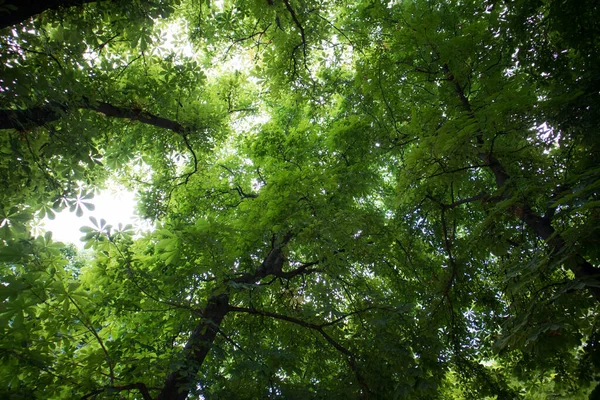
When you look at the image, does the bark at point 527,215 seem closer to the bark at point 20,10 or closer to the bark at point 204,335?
the bark at point 204,335

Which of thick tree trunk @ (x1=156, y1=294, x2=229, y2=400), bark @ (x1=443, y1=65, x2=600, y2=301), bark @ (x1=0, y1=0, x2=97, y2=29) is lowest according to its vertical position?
thick tree trunk @ (x1=156, y1=294, x2=229, y2=400)

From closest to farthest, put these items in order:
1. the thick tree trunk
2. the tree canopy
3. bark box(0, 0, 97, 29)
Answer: bark box(0, 0, 97, 29)
the tree canopy
the thick tree trunk

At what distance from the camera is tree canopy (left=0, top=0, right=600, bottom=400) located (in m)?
3.12

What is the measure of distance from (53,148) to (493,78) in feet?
15.8

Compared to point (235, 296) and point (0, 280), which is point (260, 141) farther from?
point (0, 280)

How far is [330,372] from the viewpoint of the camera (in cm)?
563

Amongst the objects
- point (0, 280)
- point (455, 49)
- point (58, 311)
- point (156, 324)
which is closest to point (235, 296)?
point (156, 324)

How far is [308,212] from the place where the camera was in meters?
5.03

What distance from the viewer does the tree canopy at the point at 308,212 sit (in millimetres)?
3119

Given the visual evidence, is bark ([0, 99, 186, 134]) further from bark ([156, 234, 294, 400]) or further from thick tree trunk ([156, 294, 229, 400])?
thick tree trunk ([156, 294, 229, 400])

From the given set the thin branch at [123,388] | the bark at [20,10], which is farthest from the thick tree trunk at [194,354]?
the bark at [20,10]

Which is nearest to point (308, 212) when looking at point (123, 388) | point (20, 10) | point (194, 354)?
point (194, 354)

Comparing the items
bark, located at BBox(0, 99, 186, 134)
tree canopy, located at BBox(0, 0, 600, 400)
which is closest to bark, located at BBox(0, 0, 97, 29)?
tree canopy, located at BBox(0, 0, 600, 400)

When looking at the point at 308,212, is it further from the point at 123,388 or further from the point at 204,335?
the point at 123,388
